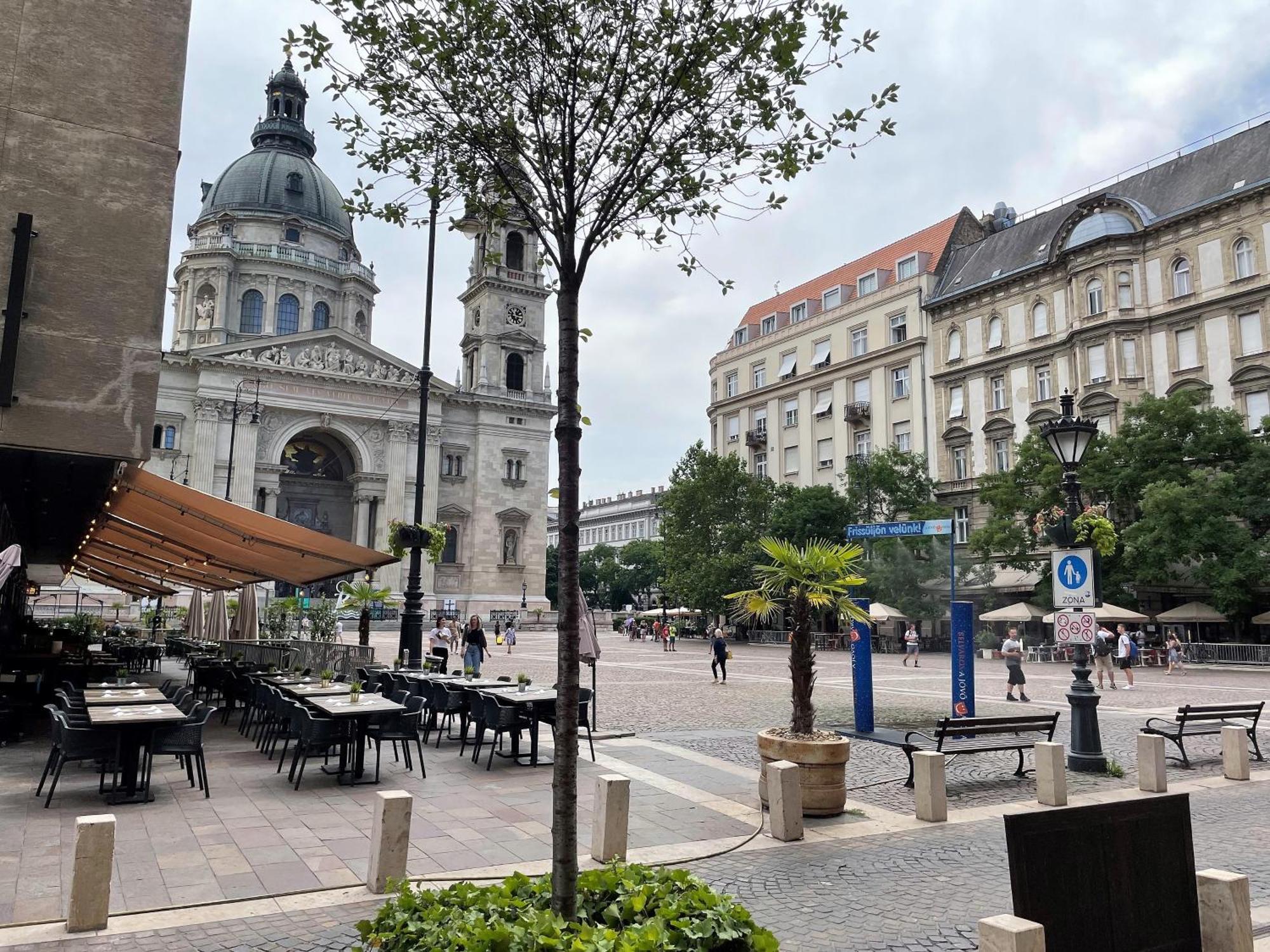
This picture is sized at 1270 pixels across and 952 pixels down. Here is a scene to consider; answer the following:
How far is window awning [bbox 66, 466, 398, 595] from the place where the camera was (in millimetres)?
11797

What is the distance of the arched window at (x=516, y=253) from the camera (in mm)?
64562

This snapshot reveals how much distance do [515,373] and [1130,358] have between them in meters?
42.7

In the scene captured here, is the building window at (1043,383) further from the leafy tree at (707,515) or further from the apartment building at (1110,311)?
the leafy tree at (707,515)

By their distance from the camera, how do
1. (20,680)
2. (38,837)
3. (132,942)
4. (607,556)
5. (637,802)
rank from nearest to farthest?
(132,942), (38,837), (637,802), (20,680), (607,556)

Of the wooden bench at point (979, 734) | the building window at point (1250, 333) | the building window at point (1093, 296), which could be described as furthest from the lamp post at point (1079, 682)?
the building window at point (1093, 296)

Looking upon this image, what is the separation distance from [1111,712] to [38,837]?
17628mm

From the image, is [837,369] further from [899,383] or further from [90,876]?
[90,876]

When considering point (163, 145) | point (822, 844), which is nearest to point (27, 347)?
point (163, 145)

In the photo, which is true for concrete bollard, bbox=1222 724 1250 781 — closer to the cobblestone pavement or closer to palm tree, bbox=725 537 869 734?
the cobblestone pavement

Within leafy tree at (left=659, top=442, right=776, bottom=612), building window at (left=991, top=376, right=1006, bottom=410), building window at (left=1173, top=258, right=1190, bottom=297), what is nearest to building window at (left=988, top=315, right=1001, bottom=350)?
building window at (left=991, top=376, right=1006, bottom=410)

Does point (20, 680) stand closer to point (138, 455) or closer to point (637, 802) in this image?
point (138, 455)

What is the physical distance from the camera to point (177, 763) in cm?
1034

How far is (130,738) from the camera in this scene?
836 cm

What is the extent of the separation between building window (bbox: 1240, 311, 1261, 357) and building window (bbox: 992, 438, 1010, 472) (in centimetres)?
1080
